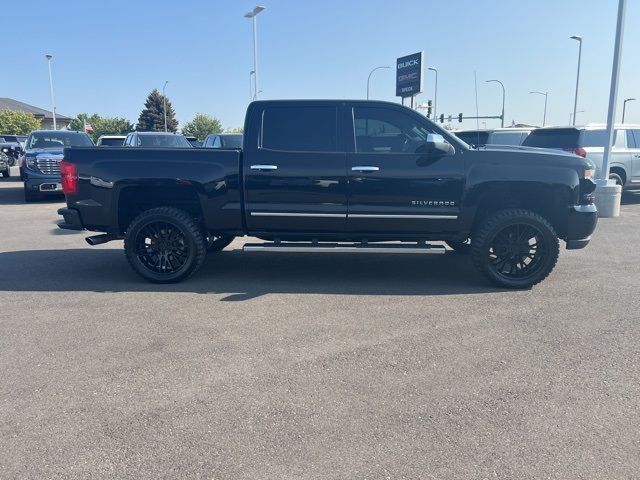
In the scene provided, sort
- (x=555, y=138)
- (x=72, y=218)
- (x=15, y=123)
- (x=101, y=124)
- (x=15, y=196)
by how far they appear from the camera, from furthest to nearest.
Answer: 1. (x=101, y=124)
2. (x=15, y=123)
3. (x=15, y=196)
4. (x=555, y=138)
5. (x=72, y=218)

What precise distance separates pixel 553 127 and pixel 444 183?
27.4 feet

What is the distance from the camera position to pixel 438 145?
18.1ft

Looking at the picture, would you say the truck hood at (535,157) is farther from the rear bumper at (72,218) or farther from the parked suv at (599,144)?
the parked suv at (599,144)

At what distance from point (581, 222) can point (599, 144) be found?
814cm

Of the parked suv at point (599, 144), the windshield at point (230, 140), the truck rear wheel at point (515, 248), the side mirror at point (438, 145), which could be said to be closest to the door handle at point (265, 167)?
the side mirror at point (438, 145)

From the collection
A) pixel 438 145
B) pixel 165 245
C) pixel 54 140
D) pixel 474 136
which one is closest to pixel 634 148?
pixel 474 136

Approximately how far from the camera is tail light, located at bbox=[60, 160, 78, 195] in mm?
5879

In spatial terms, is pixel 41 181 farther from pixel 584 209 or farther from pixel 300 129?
pixel 584 209

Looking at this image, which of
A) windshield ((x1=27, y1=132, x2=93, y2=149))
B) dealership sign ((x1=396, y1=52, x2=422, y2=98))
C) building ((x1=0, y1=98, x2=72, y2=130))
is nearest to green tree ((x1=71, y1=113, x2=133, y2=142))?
building ((x1=0, y1=98, x2=72, y2=130))

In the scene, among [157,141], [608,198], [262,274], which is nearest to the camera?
[262,274]

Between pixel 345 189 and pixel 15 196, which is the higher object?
pixel 345 189

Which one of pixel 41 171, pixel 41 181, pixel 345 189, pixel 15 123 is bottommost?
pixel 41 181

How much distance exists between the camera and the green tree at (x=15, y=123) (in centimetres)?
6456

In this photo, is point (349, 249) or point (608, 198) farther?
point (608, 198)
